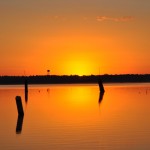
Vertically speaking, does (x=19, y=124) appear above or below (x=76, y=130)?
above

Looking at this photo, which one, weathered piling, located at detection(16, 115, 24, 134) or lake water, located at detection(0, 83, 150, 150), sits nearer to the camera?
lake water, located at detection(0, 83, 150, 150)

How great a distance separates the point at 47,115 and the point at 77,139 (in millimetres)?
10834

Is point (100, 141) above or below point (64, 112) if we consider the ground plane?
below

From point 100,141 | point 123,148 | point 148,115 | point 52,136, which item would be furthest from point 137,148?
point 148,115

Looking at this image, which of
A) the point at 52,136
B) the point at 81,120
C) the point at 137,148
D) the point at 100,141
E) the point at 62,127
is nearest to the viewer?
the point at 137,148

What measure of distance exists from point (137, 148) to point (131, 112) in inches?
566

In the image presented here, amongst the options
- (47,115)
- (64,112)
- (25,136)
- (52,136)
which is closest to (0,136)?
(25,136)

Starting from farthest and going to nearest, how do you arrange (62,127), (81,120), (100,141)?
(81,120), (62,127), (100,141)

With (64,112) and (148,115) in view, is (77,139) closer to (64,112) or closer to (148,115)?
(148,115)

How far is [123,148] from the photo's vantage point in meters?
17.5

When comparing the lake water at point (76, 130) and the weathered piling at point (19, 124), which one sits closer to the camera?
the lake water at point (76, 130)

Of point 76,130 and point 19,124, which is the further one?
point 19,124

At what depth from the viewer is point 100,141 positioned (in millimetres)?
19375

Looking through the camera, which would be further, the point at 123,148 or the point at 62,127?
the point at 62,127
